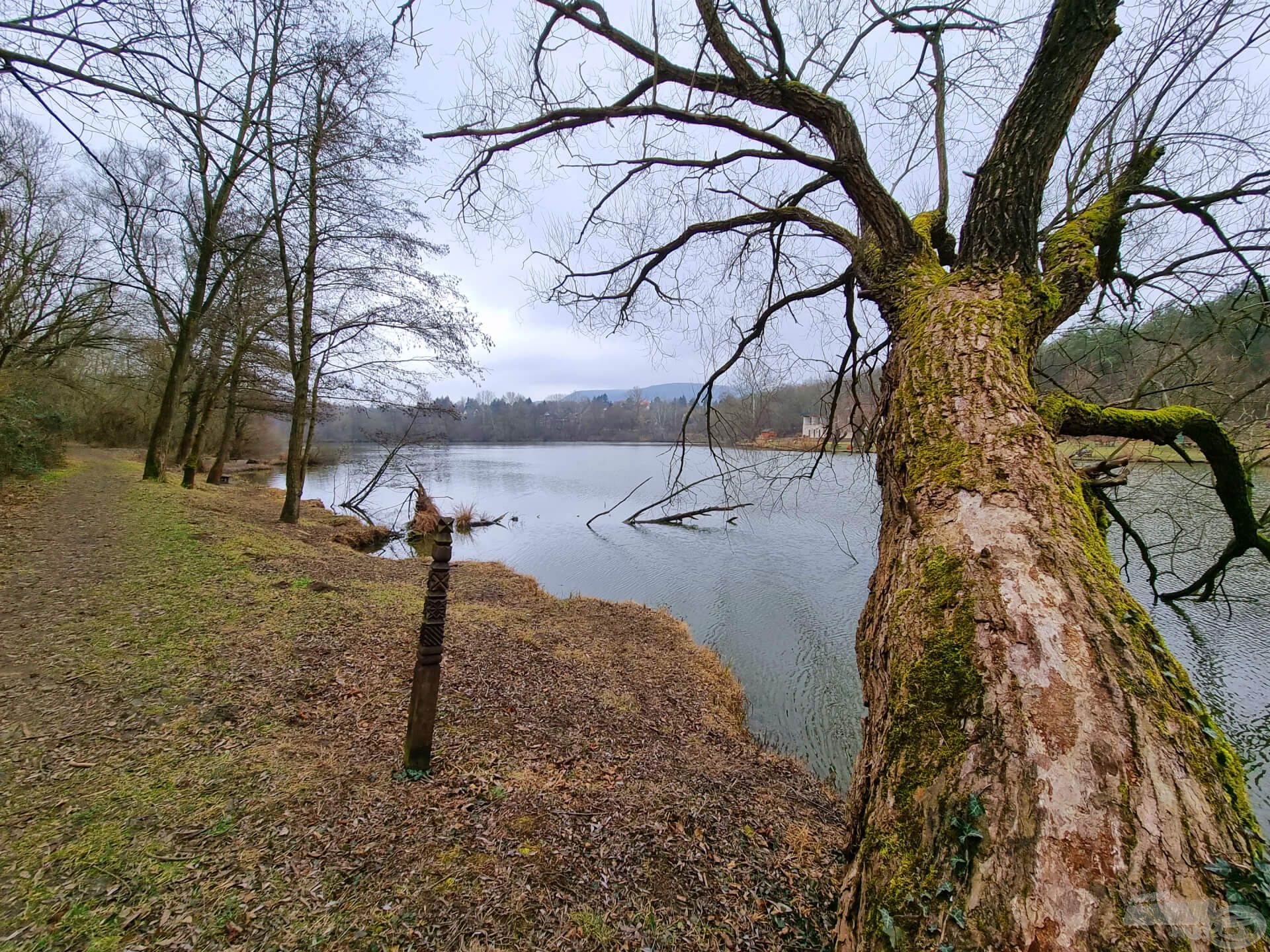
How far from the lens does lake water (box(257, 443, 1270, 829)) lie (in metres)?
4.98

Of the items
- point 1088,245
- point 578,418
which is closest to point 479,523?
point 1088,245

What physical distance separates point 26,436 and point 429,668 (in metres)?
11.8

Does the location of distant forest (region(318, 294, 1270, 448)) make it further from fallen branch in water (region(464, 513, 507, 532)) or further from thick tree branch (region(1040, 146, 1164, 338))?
fallen branch in water (region(464, 513, 507, 532))

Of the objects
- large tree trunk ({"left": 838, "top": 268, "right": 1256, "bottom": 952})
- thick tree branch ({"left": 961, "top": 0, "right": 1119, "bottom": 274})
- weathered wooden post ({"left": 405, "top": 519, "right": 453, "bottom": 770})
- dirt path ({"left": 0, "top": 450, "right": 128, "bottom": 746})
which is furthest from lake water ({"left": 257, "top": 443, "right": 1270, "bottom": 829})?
dirt path ({"left": 0, "top": 450, "right": 128, "bottom": 746})

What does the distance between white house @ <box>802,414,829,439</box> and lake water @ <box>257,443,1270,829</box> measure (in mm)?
432

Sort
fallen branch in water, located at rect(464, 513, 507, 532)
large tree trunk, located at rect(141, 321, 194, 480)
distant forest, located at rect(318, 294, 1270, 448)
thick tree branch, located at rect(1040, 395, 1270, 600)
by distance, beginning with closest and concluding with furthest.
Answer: thick tree branch, located at rect(1040, 395, 1270, 600) → distant forest, located at rect(318, 294, 1270, 448) → large tree trunk, located at rect(141, 321, 194, 480) → fallen branch in water, located at rect(464, 513, 507, 532)

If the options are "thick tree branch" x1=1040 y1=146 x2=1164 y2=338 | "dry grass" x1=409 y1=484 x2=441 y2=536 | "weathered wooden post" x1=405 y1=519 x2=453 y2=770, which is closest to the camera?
"thick tree branch" x1=1040 y1=146 x2=1164 y2=338

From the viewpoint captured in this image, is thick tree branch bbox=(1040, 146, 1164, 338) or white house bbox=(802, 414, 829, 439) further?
white house bbox=(802, 414, 829, 439)

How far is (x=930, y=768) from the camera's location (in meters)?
0.97

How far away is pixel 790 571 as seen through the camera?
9805mm

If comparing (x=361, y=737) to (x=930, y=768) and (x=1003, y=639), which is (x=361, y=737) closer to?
(x=930, y=768)

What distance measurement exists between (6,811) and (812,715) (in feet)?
17.9

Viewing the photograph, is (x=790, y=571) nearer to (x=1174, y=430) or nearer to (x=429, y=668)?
(x=1174, y=430)

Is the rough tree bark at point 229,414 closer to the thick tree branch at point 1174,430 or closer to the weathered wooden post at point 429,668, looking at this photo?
the weathered wooden post at point 429,668
